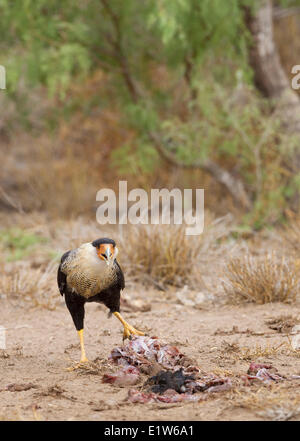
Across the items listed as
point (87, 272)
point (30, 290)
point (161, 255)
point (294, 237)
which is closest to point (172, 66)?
point (294, 237)

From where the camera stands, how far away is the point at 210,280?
272 inches

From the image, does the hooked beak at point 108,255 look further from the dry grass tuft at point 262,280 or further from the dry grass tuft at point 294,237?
the dry grass tuft at point 294,237

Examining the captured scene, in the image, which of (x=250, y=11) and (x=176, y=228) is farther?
(x=250, y=11)

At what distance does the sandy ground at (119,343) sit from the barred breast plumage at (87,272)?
51 cm

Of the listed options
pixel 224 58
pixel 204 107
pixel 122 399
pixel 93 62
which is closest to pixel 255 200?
pixel 204 107

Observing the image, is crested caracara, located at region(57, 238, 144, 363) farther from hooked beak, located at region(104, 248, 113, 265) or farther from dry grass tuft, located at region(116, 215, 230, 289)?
dry grass tuft, located at region(116, 215, 230, 289)

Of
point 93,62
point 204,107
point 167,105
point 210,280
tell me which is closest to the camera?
point 210,280

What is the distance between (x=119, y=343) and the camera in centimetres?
524

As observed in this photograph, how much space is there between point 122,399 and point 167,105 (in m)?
7.47

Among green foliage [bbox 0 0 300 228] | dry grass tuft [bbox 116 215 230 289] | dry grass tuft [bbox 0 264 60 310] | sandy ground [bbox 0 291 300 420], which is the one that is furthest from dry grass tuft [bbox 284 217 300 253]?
dry grass tuft [bbox 0 264 60 310]

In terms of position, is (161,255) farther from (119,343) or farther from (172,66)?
(172,66)

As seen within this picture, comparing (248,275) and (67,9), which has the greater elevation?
(67,9)

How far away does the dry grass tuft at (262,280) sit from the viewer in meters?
5.91

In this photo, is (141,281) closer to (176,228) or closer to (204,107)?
(176,228)
